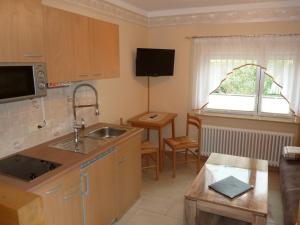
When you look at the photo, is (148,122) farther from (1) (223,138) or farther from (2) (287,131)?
(2) (287,131)

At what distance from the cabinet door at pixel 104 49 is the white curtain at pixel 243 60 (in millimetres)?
1720

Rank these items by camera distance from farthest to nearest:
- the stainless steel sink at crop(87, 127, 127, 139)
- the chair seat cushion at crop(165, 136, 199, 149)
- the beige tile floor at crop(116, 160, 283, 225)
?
the chair seat cushion at crop(165, 136, 199, 149) → the stainless steel sink at crop(87, 127, 127, 139) → the beige tile floor at crop(116, 160, 283, 225)

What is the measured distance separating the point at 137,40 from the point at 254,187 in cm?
276

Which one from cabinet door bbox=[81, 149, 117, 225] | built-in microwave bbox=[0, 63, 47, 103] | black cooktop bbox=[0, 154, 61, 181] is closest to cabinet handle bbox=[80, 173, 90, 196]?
cabinet door bbox=[81, 149, 117, 225]

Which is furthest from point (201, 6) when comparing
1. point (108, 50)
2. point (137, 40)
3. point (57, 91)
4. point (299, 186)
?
point (299, 186)

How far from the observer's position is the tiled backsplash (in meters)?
2.00

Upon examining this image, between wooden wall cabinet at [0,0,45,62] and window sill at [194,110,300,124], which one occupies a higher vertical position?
wooden wall cabinet at [0,0,45,62]

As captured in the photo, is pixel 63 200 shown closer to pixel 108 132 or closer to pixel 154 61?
pixel 108 132

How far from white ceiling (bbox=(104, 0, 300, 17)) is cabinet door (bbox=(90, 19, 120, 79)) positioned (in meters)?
0.79

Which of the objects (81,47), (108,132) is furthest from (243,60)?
(81,47)

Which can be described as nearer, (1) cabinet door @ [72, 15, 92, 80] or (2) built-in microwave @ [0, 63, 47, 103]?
(2) built-in microwave @ [0, 63, 47, 103]

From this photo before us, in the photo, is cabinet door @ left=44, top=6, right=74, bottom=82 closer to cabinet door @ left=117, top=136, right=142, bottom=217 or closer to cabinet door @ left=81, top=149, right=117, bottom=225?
cabinet door @ left=81, top=149, right=117, bottom=225

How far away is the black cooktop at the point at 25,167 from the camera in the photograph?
178 centimetres

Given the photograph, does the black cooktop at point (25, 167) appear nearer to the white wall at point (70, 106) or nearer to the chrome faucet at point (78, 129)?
the white wall at point (70, 106)
